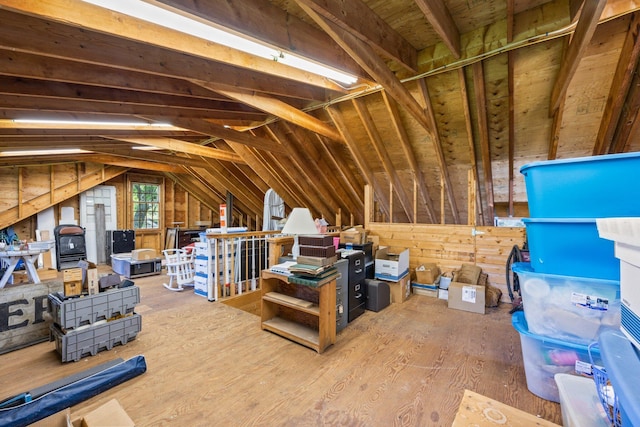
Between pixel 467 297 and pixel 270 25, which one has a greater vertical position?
pixel 270 25

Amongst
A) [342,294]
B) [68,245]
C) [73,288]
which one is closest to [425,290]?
[342,294]

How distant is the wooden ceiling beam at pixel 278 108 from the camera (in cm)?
303

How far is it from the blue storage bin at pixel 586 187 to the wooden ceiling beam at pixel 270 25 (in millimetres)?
1878

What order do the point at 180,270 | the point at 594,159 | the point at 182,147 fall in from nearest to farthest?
the point at 594,159 < the point at 180,270 < the point at 182,147

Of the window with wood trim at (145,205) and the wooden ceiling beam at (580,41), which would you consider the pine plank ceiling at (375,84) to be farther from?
the window with wood trim at (145,205)

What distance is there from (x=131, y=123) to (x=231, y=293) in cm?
289

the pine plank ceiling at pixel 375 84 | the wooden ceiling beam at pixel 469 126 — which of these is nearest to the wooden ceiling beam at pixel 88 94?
the pine plank ceiling at pixel 375 84

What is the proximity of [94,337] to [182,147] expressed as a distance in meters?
3.80

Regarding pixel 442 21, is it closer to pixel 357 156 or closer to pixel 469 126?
pixel 469 126

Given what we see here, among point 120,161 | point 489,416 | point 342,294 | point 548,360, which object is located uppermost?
point 120,161

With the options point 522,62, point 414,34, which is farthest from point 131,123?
point 522,62

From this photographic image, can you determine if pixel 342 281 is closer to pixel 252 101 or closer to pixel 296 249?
pixel 296 249

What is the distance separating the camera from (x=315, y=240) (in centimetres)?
280

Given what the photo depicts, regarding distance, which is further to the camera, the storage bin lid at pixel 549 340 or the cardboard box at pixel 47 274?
the cardboard box at pixel 47 274
